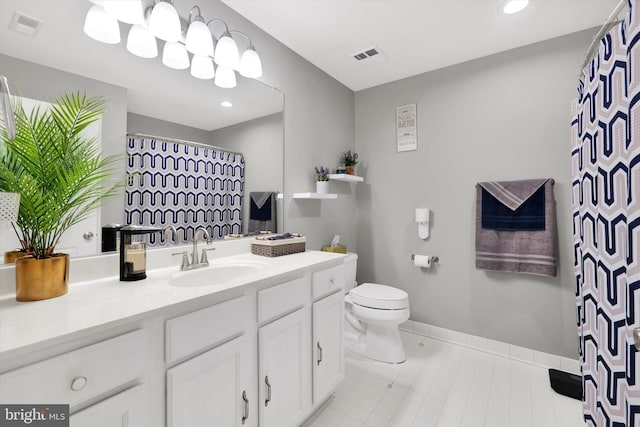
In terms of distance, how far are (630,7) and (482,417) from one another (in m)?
1.91

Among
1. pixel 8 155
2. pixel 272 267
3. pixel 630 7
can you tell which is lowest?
pixel 272 267

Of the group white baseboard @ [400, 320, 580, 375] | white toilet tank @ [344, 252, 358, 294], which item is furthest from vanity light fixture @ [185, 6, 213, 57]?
white baseboard @ [400, 320, 580, 375]

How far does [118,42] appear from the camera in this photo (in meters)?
1.31

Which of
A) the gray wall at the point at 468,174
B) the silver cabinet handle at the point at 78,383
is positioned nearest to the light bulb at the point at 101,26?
the silver cabinet handle at the point at 78,383

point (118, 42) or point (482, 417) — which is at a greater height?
point (118, 42)

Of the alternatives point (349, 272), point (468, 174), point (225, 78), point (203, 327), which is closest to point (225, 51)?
point (225, 78)

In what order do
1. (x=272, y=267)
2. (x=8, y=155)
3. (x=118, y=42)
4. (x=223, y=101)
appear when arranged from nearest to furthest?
(x=8, y=155) → (x=118, y=42) → (x=272, y=267) → (x=223, y=101)

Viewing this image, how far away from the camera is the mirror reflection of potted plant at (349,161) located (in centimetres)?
267

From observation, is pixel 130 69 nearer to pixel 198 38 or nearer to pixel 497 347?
pixel 198 38

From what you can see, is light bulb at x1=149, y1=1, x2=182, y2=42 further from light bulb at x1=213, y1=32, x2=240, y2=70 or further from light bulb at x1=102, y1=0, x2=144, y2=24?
light bulb at x1=213, y1=32, x2=240, y2=70

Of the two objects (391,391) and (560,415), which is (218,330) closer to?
(391,391)

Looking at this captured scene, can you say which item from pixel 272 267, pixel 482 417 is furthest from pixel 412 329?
pixel 272 267

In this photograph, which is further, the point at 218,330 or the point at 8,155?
the point at 218,330

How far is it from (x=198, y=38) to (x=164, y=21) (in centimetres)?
19
